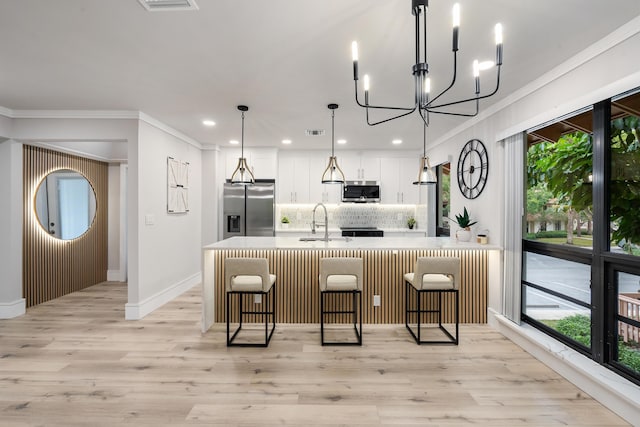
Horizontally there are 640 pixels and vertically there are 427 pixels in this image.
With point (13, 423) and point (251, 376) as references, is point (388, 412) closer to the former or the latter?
point (251, 376)

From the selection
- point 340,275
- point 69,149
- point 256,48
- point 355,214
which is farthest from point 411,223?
point 69,149

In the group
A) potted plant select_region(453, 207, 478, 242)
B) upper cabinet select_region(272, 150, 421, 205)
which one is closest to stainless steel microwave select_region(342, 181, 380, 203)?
upper cabinet select_region(272, 150, 421, 205)

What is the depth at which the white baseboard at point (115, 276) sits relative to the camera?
6.15m

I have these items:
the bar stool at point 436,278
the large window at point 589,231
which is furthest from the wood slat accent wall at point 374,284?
the large window at point 589,231

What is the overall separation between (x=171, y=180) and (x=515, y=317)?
4678 millimetres

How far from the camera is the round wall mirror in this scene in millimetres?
4785

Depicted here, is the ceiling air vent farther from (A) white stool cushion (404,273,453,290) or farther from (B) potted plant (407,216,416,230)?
(B) potted plant (407,216,416,230)

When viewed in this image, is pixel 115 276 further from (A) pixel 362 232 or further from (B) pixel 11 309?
(A) pixel 362 232

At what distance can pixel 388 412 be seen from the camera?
7.31 ft

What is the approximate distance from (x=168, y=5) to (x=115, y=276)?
18.5 feet

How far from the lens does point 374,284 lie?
12.7 feet

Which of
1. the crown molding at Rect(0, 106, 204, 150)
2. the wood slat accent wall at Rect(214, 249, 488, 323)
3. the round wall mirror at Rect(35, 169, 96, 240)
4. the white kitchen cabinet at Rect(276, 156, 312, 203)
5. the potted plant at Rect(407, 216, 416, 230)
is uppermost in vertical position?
the crown molding at Rect(0, 106, 204, 150)

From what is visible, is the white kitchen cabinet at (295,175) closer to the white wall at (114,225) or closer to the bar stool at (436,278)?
the white wall at (114,225)

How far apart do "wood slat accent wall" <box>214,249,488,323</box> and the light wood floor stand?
0.67 feet
